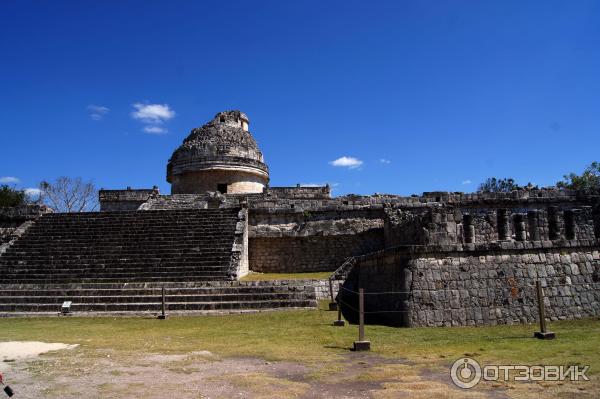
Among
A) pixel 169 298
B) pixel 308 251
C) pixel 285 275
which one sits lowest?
pixel 169 298

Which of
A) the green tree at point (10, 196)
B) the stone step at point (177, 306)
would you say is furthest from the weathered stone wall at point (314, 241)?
the green tree at point (10, 196)

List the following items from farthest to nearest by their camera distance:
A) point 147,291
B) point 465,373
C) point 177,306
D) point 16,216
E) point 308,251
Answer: point 16,216
point 308,251
point 147,291
point 177,306
point 465,373

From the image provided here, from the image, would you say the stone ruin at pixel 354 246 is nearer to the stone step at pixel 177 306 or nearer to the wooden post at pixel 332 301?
the stone step at pixel 177 306

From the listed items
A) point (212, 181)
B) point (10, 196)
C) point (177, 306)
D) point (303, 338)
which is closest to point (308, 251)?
point (177, 306)

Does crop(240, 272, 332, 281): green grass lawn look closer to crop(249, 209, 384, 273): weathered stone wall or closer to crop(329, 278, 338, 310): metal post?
crop(249, 209, 384, 273): weathered stone wall

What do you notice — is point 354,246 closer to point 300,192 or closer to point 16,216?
point 300,192

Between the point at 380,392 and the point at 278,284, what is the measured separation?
357 inches

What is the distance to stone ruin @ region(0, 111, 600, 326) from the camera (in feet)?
32.8

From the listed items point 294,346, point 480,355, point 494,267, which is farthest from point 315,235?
point 480,355

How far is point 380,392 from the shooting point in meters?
5.00

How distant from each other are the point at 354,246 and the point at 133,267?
25.7ft

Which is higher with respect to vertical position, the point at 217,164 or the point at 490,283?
the point at 217,164

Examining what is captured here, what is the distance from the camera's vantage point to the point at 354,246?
18484 mm

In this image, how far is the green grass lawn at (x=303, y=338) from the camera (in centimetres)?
681
